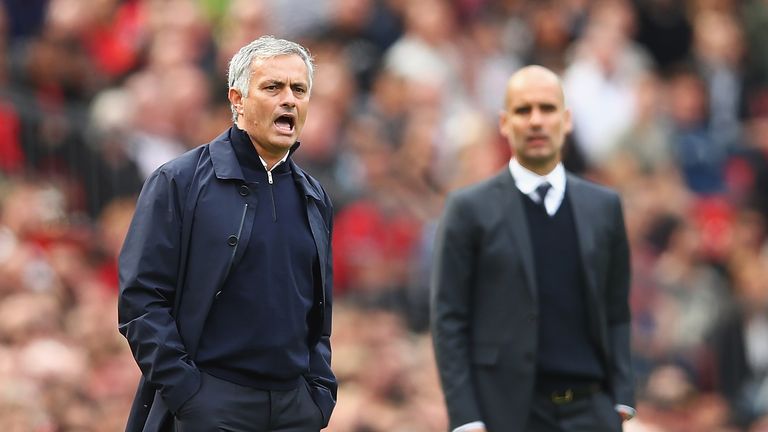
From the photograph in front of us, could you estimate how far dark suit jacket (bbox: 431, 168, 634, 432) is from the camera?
268 inches

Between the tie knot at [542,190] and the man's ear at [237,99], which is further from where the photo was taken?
the tie knot at [542,190]

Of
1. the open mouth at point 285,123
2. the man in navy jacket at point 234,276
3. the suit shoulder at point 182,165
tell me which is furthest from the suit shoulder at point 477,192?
the suit shoulder at point 182,165

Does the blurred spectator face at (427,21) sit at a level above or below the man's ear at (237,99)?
above

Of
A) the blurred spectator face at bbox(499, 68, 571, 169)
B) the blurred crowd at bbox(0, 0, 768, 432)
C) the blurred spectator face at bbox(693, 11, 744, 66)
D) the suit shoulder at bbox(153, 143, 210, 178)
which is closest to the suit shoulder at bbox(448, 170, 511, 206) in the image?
the blurred spectator face at bbox(499, 68, 571, 169)

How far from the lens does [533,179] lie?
7.11 meters

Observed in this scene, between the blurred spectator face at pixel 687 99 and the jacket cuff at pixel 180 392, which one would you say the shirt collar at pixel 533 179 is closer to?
the jacket cuff at pixel 180 392

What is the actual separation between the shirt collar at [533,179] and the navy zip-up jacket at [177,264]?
172 centimetres

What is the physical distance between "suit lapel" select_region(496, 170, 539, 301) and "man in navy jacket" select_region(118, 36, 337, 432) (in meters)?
1.32

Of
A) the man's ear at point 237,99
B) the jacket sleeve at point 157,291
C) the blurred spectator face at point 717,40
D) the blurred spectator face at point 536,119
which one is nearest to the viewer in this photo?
the jacket sleeve at point 157,291

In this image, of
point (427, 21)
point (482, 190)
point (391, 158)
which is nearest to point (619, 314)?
point (482, 190)

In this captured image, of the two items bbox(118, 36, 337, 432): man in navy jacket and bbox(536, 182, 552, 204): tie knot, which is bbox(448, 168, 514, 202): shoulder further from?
bbox(118, 36, 337, 432): man in navy jacket

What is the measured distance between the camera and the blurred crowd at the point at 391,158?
10609mm

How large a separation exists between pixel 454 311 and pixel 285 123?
152 centimetres

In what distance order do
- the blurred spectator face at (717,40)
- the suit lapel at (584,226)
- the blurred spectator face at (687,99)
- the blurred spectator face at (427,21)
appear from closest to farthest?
the suit lapel at (584,226)
the blurred spectator face at (427,21)
the blurred spectator face at (687,99)
the blurred spectator face at (717,40)
